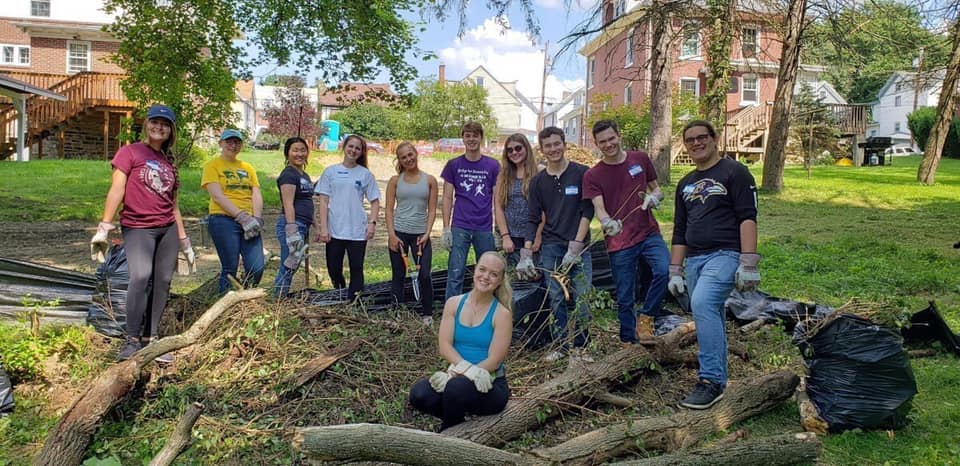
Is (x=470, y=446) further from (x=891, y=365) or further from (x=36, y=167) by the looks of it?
(x=36, y=167)

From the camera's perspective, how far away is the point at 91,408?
3.09m

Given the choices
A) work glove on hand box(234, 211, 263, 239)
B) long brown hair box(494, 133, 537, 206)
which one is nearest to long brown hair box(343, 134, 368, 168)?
work glove on hand box(234, 211, 263, 239)

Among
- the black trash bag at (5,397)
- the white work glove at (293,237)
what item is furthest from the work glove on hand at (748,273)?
the black trash bag at (5,397)

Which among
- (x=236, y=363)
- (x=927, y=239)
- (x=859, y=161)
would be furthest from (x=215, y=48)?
(x=859, y=161)

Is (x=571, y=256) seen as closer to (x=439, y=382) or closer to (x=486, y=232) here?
(x=486, y=232)

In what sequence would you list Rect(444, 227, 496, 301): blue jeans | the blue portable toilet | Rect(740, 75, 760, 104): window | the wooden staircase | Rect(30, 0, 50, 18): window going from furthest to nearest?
the blue portable toilet, Rect(740, 75, 760, 104): window, Rect(30, 0, 50, 18): window, the wooden staircase, Rect(444, 227, 496, 301): blue jeans

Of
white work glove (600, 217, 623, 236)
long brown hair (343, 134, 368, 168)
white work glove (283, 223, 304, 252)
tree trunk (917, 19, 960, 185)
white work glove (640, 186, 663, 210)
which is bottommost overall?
white work glove (283, 223, 304, 252)

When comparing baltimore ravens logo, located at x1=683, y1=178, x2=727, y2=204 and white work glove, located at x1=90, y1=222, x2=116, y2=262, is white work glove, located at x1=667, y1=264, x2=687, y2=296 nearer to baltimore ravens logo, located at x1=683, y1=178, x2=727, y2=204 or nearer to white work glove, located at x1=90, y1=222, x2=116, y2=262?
baltimore ravens logo, located at x1=683, y1=178, x2=727, y2=204

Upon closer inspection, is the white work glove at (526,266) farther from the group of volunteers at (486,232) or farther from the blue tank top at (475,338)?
the blue tank top at (475,338)

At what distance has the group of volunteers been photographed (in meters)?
3.26

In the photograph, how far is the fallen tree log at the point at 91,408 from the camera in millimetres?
2912

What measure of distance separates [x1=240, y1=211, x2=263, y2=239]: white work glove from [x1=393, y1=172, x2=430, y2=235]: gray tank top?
95 centimetres

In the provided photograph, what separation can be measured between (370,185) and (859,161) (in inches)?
886

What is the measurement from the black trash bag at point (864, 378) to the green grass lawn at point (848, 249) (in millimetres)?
86
